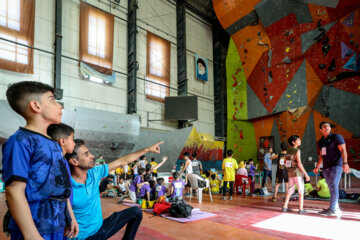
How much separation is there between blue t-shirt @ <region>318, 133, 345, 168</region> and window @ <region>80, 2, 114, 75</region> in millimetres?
10659

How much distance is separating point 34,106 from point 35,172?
320 millimetres

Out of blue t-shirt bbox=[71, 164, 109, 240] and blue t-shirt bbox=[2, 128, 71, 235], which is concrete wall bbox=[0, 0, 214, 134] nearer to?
blue t-shirt bbox=[71, 164, 109, 240]

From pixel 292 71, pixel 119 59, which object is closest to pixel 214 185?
A: pixel 119 59

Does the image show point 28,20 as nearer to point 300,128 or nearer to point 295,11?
point 295,11

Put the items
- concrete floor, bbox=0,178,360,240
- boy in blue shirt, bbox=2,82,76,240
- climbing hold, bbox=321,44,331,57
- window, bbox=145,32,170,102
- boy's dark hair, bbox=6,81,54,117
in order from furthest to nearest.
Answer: window, bbox=145,32,170,102 → climbing hold, bbox=321,44,331,57 → concrete floor, bbox=0,178,360,240 → boy's dark hair, bbox=6,81,54,117 → boy in blue shirt, bbox=2,82,76,240

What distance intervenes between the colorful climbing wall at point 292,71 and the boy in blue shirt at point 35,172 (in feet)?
41.5

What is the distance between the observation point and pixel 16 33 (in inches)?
376

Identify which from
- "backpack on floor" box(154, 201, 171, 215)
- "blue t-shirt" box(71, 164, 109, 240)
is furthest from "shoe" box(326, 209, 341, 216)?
"blue t-shirt" box(71, 164, 109, 240)

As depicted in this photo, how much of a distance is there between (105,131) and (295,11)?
12.1 m

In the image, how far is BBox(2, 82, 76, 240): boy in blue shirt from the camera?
99 centimetres

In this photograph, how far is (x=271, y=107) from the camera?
1497 centimetres

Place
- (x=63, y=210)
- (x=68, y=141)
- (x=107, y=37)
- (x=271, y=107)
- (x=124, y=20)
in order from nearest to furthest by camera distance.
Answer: (x=63, y=210), (x=68, y=141), (x=107, y=37), (x=124, y=20), (x=271, y=107)

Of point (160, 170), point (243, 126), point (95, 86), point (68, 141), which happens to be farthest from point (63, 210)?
point (243, 126)

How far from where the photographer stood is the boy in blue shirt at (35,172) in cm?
99
